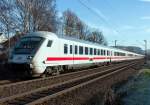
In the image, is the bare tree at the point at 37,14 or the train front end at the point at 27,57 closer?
the train front end at the point at 27,57

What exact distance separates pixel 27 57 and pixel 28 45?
4.17ft

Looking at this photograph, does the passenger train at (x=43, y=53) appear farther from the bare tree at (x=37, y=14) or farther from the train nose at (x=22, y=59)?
the bare tree at (x=37, y=14)

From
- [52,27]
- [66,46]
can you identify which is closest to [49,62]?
[66,46]

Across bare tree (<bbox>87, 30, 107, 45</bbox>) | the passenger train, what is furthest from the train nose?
bare tree (<bbox>87, 30, 107, 45</bbox>)

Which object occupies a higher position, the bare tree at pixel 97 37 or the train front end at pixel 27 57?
the bare tree at pixel 97 37

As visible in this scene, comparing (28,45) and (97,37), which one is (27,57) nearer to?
(28,45)

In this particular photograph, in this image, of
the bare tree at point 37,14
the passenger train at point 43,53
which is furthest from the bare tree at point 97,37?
the passenger train at point 43,53

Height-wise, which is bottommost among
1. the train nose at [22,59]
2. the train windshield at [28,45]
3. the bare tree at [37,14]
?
the train nose at [22,59]

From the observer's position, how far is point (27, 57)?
18.8 metres

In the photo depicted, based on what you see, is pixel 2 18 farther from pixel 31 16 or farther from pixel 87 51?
pixel 87 51

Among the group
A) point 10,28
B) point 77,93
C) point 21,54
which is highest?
point 10,28

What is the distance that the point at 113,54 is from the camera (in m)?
47.2

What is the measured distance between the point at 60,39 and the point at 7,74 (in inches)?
172

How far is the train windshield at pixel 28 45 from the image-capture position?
63.4ft
